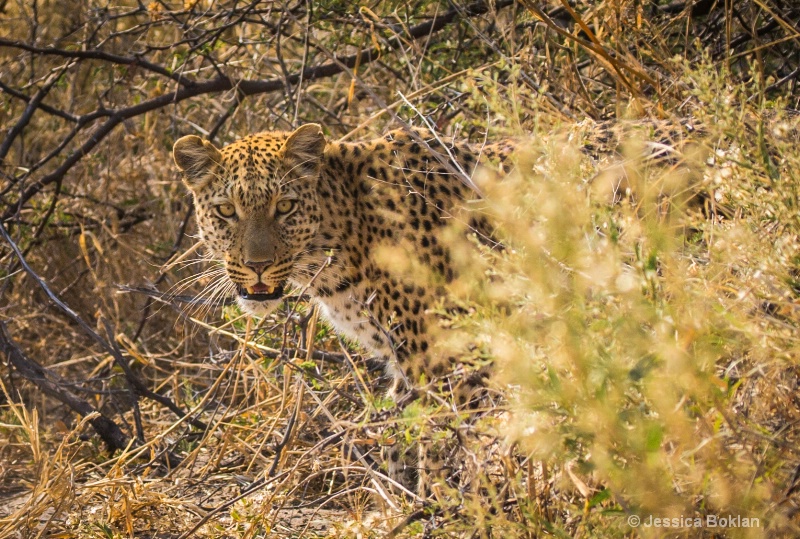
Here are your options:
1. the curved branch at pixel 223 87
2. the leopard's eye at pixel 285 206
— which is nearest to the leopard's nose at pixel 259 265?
the leopard's eye at pixel 285 206

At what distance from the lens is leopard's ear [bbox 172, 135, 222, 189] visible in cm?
490

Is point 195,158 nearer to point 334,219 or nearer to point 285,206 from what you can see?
point 285,206

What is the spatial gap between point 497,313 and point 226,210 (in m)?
2.43

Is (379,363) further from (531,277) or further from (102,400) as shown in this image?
(531,277)

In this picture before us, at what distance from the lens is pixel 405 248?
183 inches

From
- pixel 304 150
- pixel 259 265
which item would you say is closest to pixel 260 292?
pixel 259 265

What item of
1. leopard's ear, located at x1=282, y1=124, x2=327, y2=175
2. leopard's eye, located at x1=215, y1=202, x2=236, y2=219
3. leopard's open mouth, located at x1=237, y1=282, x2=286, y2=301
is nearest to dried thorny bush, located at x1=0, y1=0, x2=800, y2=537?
leopard's open mouth, located at x1=237, y1=282, x2=286, y2=301

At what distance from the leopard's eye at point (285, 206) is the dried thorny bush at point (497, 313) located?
0.50 meters

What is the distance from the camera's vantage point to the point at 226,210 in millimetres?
4863

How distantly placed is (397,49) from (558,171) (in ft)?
12.6

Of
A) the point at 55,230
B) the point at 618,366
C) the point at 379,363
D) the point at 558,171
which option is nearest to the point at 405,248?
the point at 379,363

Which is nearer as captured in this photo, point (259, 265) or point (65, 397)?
point (259, 265)

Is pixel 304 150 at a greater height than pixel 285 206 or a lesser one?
greater

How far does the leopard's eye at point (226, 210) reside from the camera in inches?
191
